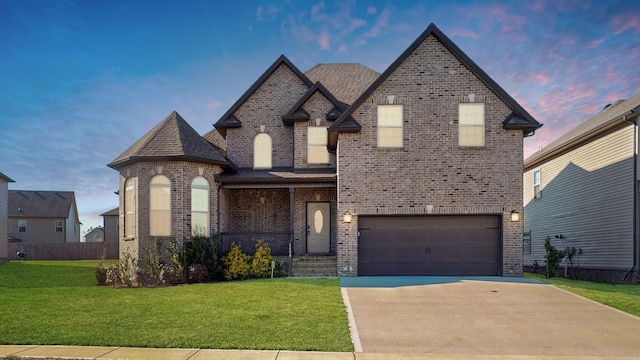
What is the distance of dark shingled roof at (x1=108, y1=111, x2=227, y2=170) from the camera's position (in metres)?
15.2

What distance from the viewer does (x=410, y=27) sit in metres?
16.5

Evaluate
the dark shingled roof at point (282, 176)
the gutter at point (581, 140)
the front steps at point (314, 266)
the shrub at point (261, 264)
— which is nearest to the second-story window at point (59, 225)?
the dark shingled roof at point (282, 176)

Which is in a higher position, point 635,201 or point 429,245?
point 635,201

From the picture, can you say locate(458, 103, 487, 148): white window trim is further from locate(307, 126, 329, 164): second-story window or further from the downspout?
the downspout

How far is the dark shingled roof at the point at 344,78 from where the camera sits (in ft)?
63.7

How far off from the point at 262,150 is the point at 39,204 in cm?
3685

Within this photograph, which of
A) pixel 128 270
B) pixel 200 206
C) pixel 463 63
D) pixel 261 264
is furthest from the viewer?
pixel 200 206

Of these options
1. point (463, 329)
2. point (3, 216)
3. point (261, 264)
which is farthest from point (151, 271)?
point (3, 216)

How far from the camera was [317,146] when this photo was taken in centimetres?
1789

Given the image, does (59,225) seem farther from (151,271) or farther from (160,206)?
(151,271)

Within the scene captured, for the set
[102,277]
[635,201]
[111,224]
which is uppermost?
[635,201]

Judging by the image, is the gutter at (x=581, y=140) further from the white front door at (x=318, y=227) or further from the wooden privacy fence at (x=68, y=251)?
the wooden privacy fence at (x=68, y=251)

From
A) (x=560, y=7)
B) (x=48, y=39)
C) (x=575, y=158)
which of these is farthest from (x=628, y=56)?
(x=48, y=39)

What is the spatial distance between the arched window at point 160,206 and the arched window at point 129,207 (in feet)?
2.30
